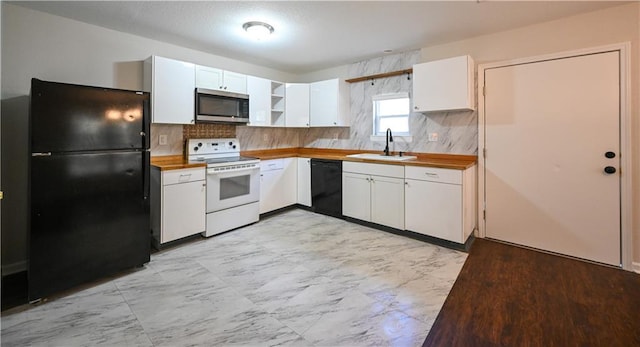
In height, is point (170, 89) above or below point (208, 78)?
below

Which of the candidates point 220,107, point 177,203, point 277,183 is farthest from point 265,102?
point 177,203

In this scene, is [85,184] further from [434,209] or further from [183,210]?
[434,209]

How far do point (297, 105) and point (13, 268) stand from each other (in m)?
3.69

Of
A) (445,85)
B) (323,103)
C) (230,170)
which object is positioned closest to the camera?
(445,85)

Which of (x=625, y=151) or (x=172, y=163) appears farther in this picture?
(x=172, y=163)

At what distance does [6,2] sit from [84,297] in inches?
101

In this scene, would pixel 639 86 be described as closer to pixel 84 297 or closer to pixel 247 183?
pixel 247 183

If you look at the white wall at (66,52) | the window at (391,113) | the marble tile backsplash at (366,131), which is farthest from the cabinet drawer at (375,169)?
the white wall at (66,52)

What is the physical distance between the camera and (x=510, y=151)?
317cm

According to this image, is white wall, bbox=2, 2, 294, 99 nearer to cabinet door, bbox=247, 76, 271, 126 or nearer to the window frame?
cabinet door, bbox=247, 76, 271, 126

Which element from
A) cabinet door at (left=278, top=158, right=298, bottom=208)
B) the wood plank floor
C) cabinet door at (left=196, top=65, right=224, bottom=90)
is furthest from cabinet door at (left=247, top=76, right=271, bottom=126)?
the wood plank floor

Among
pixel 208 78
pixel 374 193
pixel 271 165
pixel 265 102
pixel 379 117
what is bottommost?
pixel 374 193

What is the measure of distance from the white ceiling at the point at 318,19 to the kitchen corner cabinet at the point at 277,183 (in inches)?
62.8

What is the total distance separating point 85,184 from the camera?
2273mm
